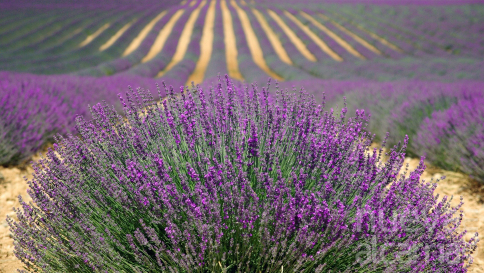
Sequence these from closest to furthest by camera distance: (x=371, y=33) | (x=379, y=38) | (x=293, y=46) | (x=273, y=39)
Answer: (x=293, y=46) → (x=379, y=38) → (x=273, y=39) → (x=371, y=33)

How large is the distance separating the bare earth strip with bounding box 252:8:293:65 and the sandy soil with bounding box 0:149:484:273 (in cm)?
1661

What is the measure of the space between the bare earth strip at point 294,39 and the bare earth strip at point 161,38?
10119 mm

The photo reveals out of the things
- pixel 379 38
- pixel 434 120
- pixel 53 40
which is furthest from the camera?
pixel 379 38

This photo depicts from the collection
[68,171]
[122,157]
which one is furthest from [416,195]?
[68,171]

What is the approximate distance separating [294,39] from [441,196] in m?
24.5

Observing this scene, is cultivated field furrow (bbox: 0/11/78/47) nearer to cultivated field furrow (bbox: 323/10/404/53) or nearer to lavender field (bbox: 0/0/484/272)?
lavender field (bbox: 0/0/484/272)

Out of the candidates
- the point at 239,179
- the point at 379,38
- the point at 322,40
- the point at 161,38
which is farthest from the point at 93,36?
the point at 239,179

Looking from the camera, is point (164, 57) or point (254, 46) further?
point (254, 46)

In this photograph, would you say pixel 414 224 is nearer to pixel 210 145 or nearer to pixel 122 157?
pixel 210 145

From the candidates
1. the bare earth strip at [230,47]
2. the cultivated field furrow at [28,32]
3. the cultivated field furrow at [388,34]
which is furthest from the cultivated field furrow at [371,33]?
the cultivated field furrow at [28,32]

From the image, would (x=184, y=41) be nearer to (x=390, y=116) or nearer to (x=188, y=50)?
(x=188, y=50)

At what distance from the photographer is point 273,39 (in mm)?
26688

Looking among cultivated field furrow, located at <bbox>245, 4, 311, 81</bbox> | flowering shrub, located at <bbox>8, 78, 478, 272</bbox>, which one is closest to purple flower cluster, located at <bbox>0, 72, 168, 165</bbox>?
flowering shrub, located at <bbox>8, 78, 478, 272</bbox>

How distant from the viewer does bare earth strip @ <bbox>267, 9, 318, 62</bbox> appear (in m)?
21.9
